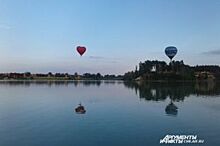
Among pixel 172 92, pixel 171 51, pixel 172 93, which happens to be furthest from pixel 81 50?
pixel 172 92

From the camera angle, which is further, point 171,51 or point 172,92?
point 172,92

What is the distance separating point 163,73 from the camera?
120 m

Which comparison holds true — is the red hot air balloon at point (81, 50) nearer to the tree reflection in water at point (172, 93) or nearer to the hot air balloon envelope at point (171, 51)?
the tree reflection in water at point (172, 93)

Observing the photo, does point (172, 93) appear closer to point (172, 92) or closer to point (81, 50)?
point (172, 92)

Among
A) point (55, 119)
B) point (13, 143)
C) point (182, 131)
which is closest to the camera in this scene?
point (13, 143)

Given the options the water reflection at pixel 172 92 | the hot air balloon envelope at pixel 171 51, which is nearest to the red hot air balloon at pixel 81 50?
the water reflection at pixel 172 92

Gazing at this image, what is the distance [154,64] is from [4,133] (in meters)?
120

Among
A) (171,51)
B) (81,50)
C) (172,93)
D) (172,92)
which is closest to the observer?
(81,50)

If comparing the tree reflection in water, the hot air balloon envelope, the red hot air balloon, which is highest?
the hot air balloon envelope

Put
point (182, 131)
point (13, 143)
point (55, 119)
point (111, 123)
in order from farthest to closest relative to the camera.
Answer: point (55, 119)
point (111, 123)
point (182, 131)
point (13, 143)

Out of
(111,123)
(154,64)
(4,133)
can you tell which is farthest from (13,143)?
(154,64)

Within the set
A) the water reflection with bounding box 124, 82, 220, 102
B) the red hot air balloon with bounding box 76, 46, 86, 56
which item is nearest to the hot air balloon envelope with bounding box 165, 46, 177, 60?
the water reflection with bounding box 124, 82, 220, 102

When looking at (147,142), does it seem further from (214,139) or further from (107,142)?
(214,139)

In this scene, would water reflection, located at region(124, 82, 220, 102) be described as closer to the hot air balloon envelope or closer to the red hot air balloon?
the hot air balloon envelope
